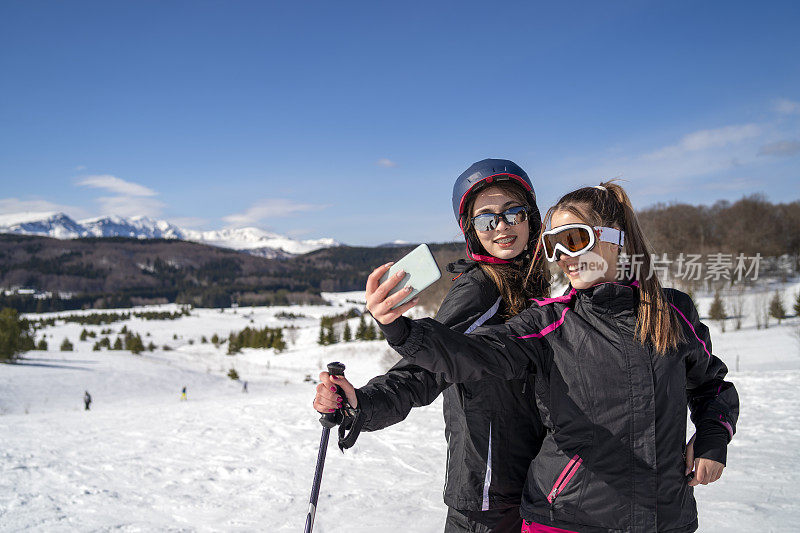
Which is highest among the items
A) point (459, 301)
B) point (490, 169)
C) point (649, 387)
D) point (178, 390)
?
point (490, 169)

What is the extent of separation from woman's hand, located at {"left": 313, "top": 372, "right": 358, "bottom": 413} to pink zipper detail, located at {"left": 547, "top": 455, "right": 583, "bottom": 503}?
2.85 ft

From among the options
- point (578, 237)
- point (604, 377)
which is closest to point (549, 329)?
point (604, 377)

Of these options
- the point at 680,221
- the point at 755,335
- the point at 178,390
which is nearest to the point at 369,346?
the point at 178,390

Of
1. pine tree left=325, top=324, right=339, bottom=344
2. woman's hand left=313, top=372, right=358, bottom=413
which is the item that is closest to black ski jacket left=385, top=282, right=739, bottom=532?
woman's hand left=313, top=372, right=358, bottom=413

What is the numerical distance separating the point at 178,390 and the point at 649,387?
43188 mm

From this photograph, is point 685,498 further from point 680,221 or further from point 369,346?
point 680,221

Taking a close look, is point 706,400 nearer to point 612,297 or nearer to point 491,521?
point 612,297

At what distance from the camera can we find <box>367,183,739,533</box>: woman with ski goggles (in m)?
1.75

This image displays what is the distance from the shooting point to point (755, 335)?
117 ft

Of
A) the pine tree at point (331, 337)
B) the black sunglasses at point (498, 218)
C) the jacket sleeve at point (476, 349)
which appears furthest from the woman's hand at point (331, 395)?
the pine tree at point (331, 337)

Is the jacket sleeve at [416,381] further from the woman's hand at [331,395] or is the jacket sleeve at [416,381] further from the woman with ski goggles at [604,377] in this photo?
the woman with ski goggles at [604,377]

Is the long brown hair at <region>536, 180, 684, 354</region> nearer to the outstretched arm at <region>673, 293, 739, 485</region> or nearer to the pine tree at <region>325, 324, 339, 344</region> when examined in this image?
the outstretched arm at <region>673, 293, 739, 485</region>

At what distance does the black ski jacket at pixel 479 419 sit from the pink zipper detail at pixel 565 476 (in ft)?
1.02

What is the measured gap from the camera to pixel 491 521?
210 cm
